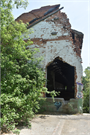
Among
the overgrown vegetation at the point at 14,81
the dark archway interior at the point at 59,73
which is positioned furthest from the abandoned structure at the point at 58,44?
the overgrown vegetation at the point at 14,81

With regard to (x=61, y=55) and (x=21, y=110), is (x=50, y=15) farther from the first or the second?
(x=21, y=110)

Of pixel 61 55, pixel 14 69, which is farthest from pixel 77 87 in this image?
pixel 14 69

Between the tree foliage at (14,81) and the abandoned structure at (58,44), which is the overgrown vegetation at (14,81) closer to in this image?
the tree foliage at (14,81)

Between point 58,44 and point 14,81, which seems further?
point 58,44

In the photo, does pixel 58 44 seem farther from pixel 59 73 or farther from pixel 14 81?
pixel 59 73

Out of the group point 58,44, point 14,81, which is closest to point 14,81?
point 14,81

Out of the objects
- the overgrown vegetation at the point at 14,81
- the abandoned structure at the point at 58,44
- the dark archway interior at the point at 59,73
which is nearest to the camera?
the overgrown vegetation at the point at 14,81

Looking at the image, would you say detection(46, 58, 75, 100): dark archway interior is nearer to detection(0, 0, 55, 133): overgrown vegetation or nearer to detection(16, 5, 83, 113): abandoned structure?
detection(16, 5, 83, 113): abandoned structure

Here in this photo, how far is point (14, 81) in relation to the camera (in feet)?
14.6

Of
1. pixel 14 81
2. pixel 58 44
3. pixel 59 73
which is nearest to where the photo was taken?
pixel 14 81

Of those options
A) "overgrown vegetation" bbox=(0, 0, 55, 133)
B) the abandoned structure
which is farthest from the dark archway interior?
"overgrown vegetation" bbox=(0, 0, 55, 133)

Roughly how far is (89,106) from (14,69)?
23.5 ft

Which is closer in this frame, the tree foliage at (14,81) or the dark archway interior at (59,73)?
the tree foliage at (14,81)

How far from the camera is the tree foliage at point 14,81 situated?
12.7ft
